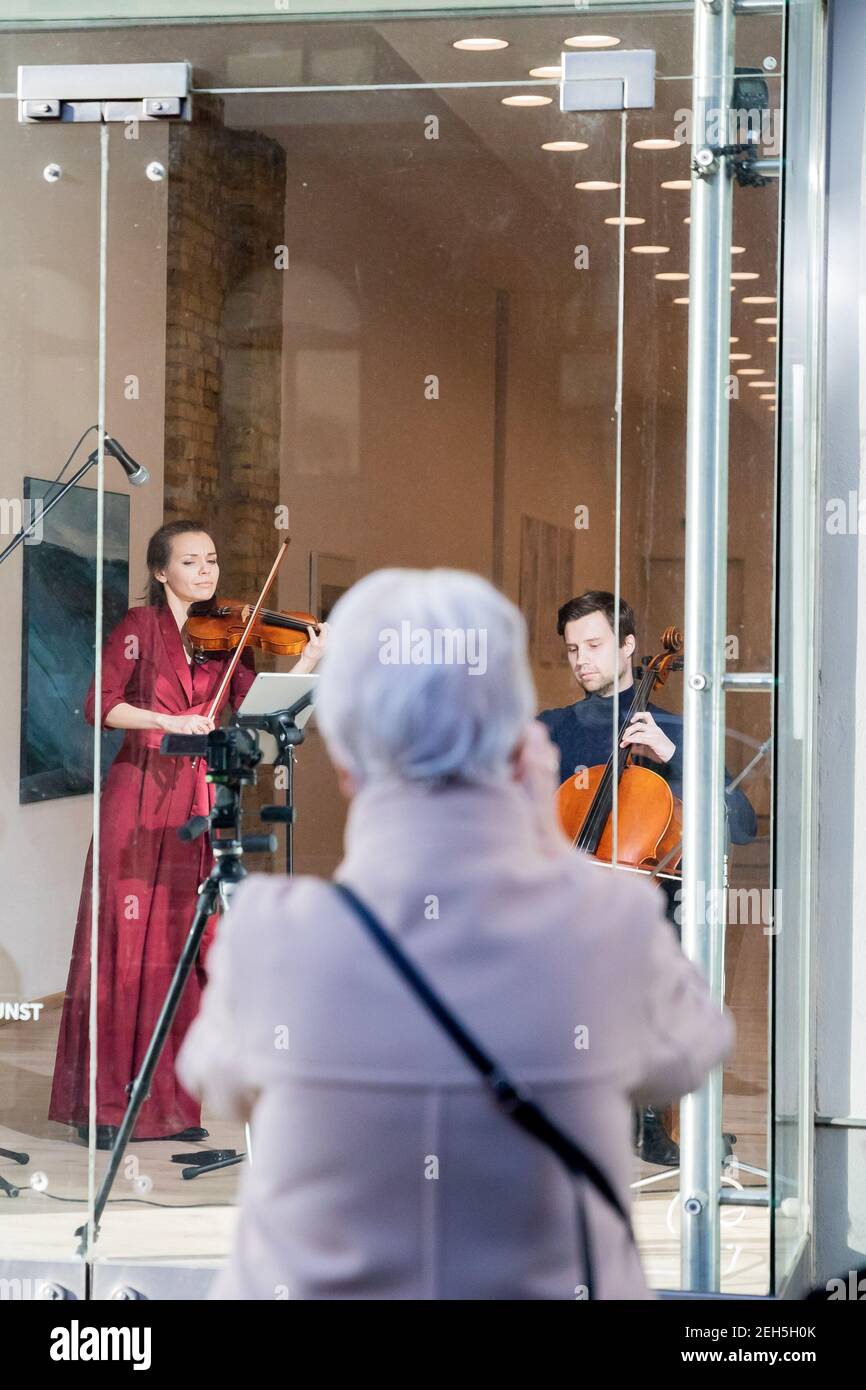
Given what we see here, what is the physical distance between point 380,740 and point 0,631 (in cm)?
212

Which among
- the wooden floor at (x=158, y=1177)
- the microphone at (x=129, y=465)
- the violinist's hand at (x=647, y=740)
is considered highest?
the microphone at (x=129, y=465)

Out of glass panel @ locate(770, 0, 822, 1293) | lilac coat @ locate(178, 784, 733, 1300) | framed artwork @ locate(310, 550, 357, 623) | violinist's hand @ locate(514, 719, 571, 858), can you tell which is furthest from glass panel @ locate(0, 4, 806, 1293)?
lilac coat @ locate(178, 784, 733, 1300)

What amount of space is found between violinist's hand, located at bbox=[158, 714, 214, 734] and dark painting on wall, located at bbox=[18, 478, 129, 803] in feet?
0.32

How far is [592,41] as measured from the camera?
118 inches

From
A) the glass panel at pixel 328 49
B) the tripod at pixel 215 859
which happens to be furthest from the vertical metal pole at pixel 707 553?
the tripod at pixel 215 859

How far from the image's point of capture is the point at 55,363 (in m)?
3.14

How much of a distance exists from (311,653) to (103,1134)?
96cm

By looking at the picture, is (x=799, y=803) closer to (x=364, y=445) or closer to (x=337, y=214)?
(x=364, y=445)

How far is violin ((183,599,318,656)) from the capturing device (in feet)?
10.00

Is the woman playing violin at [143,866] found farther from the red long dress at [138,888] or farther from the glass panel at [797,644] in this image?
the glass panel at [797,644]

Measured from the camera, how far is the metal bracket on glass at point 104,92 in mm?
3064

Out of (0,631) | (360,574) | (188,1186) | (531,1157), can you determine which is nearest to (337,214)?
(360,574)

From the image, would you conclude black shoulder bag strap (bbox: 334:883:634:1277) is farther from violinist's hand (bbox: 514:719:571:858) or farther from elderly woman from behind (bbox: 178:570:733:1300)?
violinist's hand (bbox: 514:719:571:858)

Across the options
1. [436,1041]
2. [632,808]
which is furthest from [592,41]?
[436,1041]
